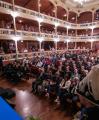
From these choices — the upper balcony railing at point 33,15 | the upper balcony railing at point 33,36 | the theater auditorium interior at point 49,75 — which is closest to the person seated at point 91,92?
the theater auditorium interior at point 49,75

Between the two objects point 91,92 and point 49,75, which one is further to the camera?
point 49,75

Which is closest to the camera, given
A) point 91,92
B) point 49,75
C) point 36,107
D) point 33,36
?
point 91,92

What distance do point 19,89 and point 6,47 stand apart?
32.5ft

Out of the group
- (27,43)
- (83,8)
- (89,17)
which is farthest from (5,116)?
(89,17)

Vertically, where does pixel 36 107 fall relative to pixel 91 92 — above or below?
below

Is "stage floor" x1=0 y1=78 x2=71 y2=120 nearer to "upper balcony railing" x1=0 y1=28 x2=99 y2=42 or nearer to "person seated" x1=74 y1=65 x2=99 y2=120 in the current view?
"person seated" x1=74 y1=65 x2=99 y2=120

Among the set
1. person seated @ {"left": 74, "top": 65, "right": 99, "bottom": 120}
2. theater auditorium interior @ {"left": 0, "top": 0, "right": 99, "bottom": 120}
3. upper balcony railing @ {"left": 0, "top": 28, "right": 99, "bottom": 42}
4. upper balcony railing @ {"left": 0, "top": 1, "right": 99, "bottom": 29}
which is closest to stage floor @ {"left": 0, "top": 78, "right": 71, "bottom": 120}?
theater auditorium interior @ {"left": 0, "top": 0, "right": 99, "bottom": 120}

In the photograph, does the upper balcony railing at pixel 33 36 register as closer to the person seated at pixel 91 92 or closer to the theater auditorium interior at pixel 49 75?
the theater auditorium interior at pixel 49 75

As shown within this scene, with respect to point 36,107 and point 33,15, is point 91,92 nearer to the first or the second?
point 36,107

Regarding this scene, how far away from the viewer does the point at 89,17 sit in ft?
88.7

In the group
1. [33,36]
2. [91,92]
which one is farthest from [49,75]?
[33,36]

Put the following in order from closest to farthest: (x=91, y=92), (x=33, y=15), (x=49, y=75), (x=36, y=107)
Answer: (x=91, y=92) < (x=36, y=107) < (x=49, y=75) < (x=33, y=15)

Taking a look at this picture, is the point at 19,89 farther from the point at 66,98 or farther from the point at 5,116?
the point at 5,116

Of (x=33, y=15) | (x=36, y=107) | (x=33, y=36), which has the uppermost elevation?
(x=33, y=15)
